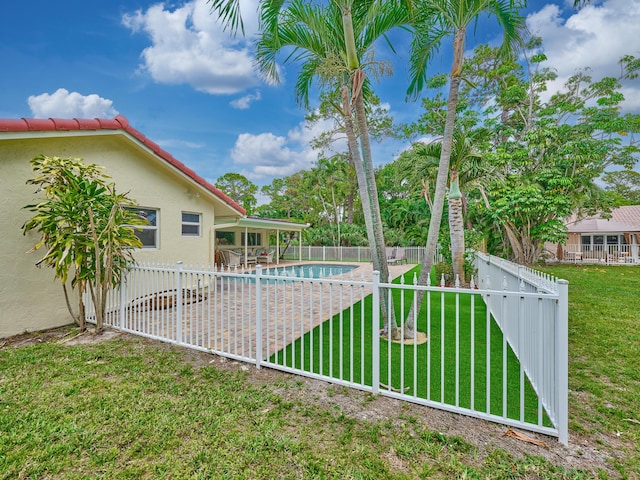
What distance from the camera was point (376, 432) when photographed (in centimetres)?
296

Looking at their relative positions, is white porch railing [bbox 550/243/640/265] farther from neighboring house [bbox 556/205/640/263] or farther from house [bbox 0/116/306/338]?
house [bbox 0/116/306/338]

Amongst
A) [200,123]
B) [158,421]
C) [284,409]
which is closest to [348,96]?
[284,409]

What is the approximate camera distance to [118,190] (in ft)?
25.5

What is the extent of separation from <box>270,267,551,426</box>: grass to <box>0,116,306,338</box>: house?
5474mm

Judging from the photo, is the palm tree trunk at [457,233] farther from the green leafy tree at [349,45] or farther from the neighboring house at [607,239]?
the neighboring house at [607,239]

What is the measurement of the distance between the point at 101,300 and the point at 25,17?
8.15 meters

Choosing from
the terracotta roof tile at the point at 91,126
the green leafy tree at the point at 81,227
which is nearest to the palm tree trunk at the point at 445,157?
the green leafy tree at the point at 81,227

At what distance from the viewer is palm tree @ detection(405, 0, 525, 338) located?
472 cm

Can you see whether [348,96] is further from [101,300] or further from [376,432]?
[101,300]

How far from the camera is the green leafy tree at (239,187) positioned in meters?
40.1

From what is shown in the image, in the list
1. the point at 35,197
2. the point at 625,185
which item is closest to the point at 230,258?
the point at 35,197

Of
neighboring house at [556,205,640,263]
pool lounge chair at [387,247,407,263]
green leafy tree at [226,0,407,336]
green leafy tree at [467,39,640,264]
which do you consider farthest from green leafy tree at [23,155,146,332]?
neighboring house at [556,205,640,263]

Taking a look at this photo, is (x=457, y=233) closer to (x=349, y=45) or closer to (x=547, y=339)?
(x=349, y=45)

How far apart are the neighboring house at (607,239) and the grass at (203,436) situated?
25.1 m
